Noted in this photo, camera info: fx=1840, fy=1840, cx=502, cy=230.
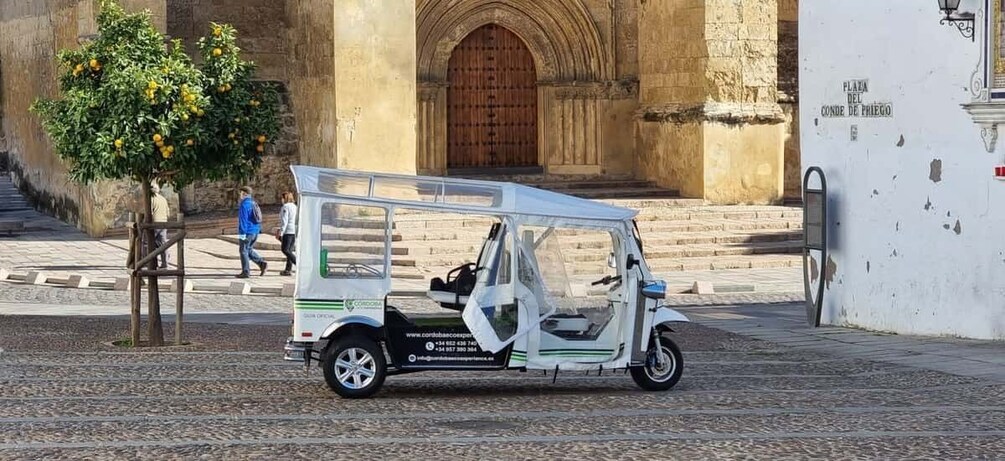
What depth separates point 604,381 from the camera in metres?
13.4

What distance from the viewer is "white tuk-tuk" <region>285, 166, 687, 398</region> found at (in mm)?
12203

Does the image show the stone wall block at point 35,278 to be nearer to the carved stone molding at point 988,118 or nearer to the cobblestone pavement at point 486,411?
the cobblestone pavement at point 486,411

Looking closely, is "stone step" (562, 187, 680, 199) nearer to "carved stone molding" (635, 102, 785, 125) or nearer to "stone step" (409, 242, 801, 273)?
"carved stone molding" (635, 102, 785, 125)

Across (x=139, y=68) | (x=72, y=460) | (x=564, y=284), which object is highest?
(x=139, y=68)

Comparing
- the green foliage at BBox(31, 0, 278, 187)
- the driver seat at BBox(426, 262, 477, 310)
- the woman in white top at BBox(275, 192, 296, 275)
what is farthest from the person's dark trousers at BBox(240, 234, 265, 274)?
the driver seat at BBox(426, 262, 477, 310)

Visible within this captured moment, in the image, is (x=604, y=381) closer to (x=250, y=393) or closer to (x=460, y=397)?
(x=460, y=397)

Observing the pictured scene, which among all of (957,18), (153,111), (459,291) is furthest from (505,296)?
(957,18)

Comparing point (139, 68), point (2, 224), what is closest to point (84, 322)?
point (139, 68)

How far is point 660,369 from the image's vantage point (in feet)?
41.7

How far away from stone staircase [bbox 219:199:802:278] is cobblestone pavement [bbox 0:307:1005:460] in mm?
8218

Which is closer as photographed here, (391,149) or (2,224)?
(391,149)

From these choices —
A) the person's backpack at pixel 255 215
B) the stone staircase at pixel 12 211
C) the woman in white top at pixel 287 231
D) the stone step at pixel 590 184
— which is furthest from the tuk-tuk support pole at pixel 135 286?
the stone step at pixel 590 184

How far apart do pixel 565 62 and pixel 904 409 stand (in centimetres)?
1997

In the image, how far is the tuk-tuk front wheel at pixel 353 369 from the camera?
39.7 ft
